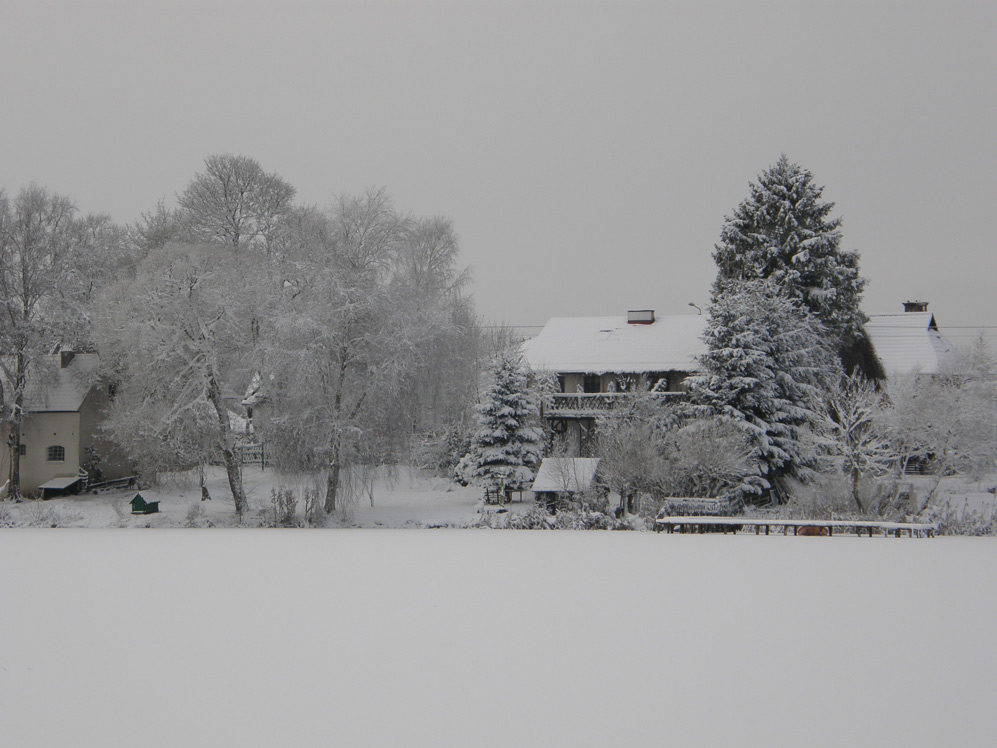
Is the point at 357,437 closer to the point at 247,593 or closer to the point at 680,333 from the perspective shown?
the point at 247,593

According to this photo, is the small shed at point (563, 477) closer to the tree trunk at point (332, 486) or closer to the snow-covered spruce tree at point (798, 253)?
the tree trunk at point (332, 486)

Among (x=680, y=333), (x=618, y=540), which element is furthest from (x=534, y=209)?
(x=618, y=540)

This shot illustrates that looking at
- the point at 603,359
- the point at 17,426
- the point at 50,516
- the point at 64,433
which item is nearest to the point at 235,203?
the point at 64,433

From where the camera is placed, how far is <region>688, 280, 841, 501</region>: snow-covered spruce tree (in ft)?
18.5

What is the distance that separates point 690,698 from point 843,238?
4012mm

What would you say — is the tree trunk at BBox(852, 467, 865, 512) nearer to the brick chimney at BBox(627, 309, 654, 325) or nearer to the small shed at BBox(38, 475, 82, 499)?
the brick chimney at BBox(627, 309, 654, 325)

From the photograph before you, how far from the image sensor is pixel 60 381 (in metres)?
6.07

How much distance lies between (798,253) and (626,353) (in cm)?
147

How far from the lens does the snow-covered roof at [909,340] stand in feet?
18.3

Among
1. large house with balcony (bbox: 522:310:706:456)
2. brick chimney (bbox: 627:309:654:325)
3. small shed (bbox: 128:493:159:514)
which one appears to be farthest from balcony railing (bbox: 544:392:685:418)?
small shed (bbox: 128:493:159:514)

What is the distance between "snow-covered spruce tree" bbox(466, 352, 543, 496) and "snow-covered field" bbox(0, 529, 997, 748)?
0.61 meters

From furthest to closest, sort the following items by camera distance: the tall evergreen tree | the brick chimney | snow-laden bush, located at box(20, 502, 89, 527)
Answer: the brick chimney → snow-laden bush, located at box(20, 502, 89, 527) → the tall evergreen tree

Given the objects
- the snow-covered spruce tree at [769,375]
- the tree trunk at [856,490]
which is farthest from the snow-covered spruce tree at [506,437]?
the tree trunk at [856,490]

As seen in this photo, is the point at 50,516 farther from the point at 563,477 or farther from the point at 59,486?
the point at 563,477
